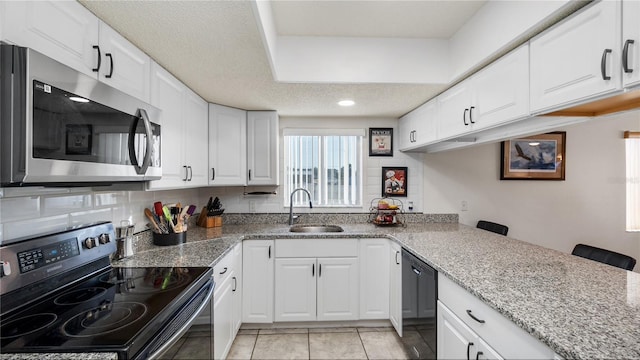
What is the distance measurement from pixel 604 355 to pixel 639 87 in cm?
85

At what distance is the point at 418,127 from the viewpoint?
269cm

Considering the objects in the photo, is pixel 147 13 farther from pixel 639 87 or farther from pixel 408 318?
pixel 408 318

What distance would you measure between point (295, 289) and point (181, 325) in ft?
4.72

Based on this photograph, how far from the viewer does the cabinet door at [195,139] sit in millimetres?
2191

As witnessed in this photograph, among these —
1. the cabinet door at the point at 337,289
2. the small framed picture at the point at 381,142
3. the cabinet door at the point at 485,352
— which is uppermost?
the small framed picture at the point at 381,142

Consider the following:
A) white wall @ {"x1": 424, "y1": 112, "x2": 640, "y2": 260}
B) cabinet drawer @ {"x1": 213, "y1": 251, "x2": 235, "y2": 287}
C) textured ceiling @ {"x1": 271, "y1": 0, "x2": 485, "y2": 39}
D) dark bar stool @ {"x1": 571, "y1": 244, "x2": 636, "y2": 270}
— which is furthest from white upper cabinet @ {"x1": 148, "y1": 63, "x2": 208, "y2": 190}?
dark bar stool @ {"x1": 571, "y1": 244, "x2": 636, "y2": 270}

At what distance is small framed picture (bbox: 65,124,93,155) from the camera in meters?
0.94

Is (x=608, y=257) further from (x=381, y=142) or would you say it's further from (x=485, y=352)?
(x=381, y=142)

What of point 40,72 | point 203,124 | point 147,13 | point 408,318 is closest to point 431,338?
point 408,318

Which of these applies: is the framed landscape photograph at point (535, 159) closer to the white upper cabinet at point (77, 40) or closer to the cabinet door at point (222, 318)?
the cabinet door at point (222, 318)

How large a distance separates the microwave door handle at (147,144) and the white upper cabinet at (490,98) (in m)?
1.80

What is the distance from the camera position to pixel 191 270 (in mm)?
1527

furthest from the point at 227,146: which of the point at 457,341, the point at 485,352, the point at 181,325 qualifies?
the point at 485,352

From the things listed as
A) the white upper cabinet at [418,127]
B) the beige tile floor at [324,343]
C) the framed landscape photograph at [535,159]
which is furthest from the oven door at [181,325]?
the framed landscape photograph at [535,159]
